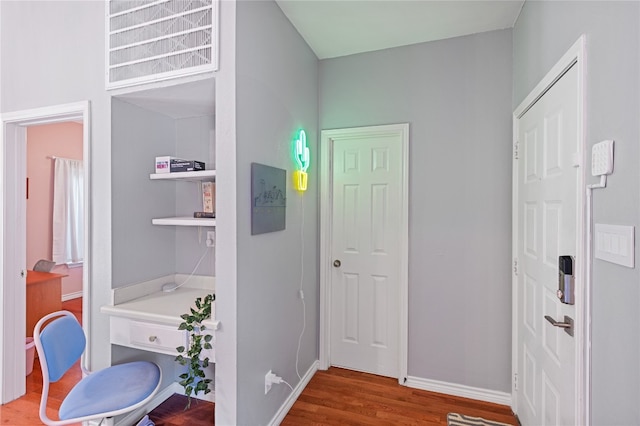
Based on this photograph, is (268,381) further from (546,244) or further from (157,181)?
(546,244)

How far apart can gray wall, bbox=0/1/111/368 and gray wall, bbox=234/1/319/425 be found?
943 millimetres

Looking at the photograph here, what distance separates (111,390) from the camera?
1618 millimetres

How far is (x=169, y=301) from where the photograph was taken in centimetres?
198

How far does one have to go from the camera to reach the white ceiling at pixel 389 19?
2002 mm

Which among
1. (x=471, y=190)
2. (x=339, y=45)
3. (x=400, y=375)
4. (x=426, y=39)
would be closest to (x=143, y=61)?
(x=339, y=45)

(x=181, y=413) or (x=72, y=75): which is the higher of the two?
(x=72, y=75)

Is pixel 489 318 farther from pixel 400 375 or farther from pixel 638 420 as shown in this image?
pixel 638 420

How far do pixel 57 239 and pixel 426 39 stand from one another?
5.30m

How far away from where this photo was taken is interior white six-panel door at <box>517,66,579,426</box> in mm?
1330

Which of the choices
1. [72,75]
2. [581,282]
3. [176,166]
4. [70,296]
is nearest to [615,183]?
[581,282]

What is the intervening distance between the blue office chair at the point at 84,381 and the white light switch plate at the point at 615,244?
7.10 feet

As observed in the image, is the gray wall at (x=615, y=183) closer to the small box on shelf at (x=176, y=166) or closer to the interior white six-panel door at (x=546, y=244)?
the interior white six-panel door at (x=546, y=244)

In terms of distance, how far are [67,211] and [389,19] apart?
498 cm

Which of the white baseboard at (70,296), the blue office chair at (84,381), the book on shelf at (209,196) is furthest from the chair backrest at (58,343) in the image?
the white baseboard at (70,296)
